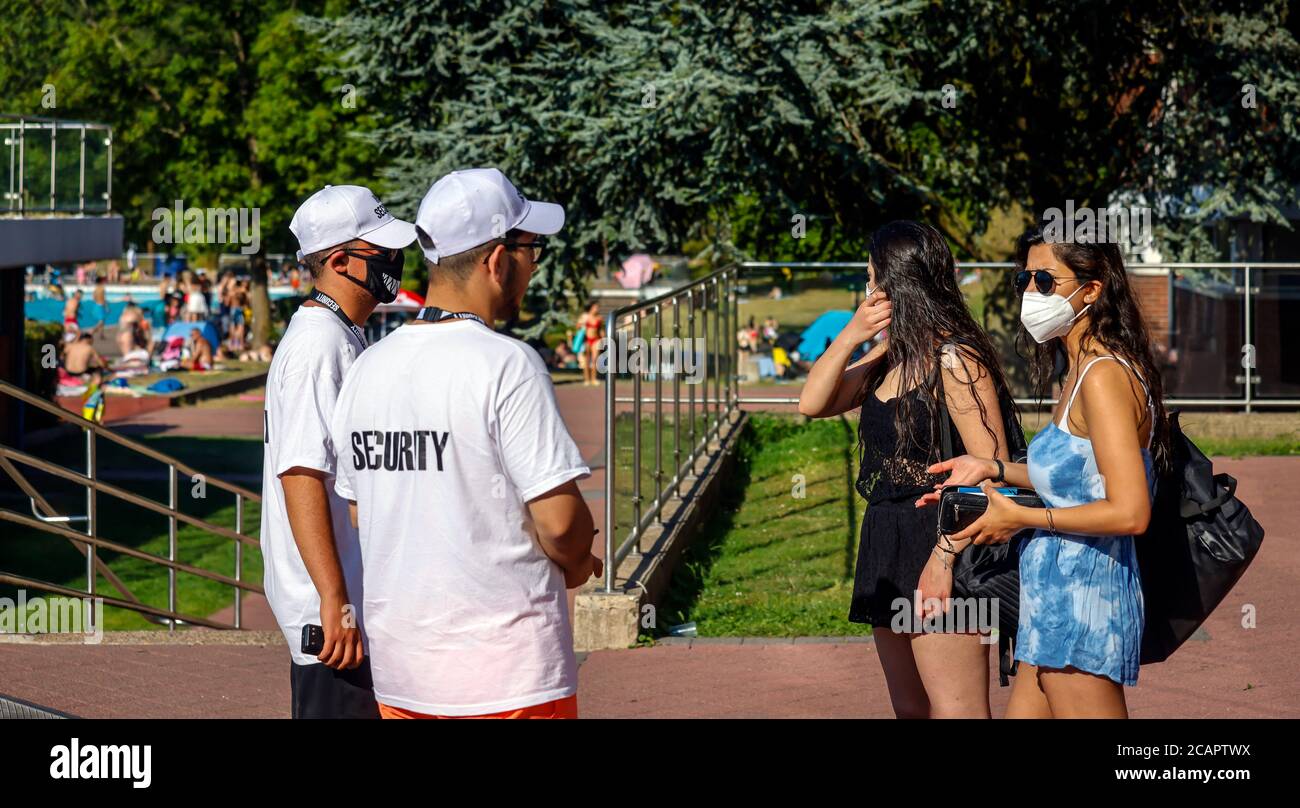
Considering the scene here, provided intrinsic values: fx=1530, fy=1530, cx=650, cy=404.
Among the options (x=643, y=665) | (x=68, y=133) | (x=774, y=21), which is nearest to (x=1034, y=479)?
(x=643, y=665)

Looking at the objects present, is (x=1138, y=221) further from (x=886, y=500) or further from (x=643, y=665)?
(x=886, y=500)

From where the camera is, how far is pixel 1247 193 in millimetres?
16359

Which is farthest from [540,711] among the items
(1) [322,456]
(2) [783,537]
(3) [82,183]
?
(3) [82,183]

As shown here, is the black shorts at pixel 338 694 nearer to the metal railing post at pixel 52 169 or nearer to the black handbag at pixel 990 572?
the black handbag at pixel 990 572

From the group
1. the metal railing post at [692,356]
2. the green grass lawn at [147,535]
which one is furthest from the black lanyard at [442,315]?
the metal railing post at [692,356]

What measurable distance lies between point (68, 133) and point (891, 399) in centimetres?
1780

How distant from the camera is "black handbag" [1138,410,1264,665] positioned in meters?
3.75

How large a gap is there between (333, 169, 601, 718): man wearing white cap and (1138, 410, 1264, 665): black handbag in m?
1.54

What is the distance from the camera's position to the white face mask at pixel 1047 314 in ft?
12.5

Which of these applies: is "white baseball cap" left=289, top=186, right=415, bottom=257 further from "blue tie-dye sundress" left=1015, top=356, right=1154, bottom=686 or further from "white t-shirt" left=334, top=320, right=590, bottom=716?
"blue tie-dye sundress" left=1015, top=356, right=1154, bottom=686

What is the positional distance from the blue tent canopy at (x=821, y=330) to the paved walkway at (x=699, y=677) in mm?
Result: 9943

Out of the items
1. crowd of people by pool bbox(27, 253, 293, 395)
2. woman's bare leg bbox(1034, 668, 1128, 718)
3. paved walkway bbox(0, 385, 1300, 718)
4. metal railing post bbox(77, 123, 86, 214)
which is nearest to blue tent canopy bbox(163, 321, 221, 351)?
crowd of people by pool bbox(27, 253, 293, 395)

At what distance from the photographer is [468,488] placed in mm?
3006
